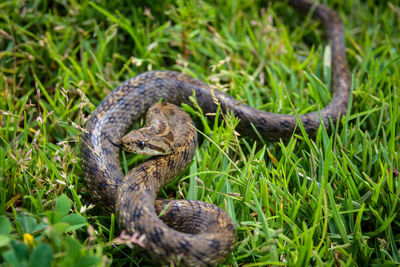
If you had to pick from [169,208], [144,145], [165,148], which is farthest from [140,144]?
[169,208]

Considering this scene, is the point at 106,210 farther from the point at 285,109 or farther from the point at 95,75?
the point at 285,109

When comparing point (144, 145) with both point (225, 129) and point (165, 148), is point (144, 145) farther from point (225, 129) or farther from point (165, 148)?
point (225, 129)

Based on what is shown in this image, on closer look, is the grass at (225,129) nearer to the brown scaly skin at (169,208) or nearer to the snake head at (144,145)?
the brown scaly skin at (169,208)

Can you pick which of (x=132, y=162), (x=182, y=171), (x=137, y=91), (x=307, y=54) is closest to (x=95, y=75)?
(x=137, y=91)

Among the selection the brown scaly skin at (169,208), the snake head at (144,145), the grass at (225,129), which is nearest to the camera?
the brown scaly skin at (169,208)

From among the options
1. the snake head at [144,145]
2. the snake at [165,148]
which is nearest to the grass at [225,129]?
the snake at [165,148]

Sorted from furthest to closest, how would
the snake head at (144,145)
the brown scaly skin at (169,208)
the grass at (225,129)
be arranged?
the snake head at (144,145) < the grass at (225,129) < the brown scaly skin at (169,208)
